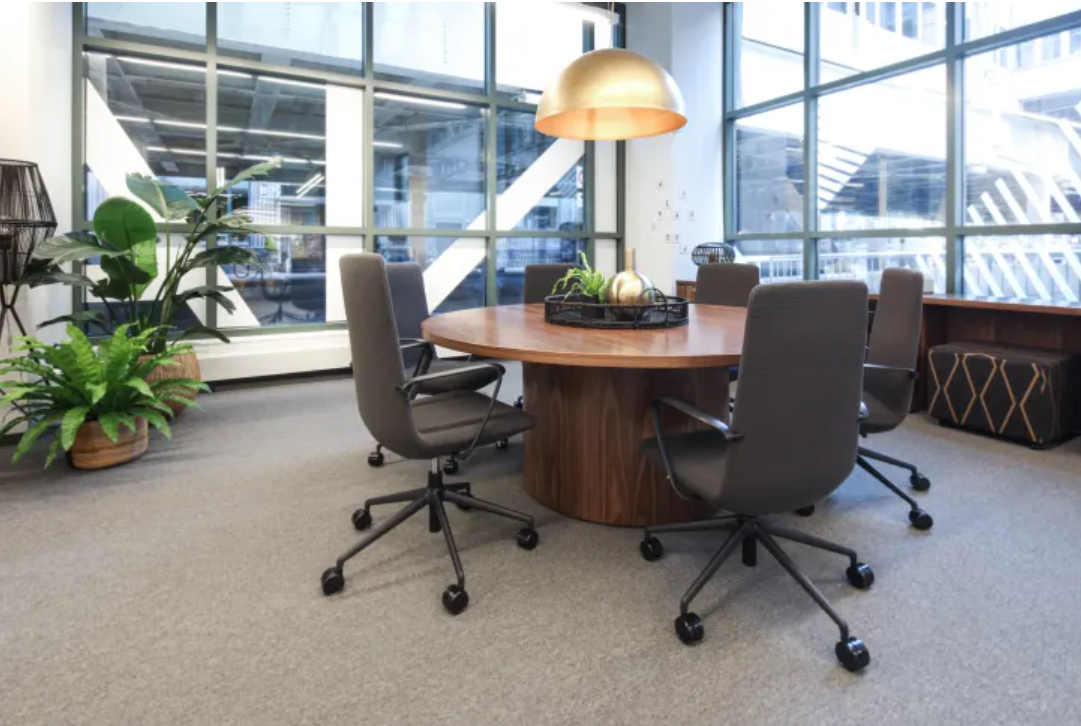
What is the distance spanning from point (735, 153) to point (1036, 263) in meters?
3.06

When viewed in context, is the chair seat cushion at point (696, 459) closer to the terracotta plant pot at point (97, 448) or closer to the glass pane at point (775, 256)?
the terracotta plant pot at point (97, 448)

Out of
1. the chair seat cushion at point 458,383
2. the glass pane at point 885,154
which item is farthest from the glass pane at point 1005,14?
the chair seat cushion at point 458,383

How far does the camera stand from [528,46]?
654 cm

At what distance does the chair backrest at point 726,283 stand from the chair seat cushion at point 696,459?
1.77 metres

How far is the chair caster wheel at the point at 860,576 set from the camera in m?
1.94

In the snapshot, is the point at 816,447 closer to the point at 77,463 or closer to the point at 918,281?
the point at 918,281

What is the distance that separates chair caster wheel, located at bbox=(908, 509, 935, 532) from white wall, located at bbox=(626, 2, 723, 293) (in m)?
4.20

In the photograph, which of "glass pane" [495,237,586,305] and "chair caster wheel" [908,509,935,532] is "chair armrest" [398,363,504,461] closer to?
"chair caster wheel" [908,509,935,532]

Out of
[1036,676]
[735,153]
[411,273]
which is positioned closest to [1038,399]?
[1036,676]

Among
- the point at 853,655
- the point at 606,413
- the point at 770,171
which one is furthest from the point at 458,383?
the point at 770,171

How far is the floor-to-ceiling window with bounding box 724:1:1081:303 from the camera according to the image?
4.27m

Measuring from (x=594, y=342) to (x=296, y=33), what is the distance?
15.9 ft

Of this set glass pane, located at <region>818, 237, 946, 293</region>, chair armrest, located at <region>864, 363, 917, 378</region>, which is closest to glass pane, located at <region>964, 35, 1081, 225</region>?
glass pane, located at <region>818, 237, 946, 293</region>

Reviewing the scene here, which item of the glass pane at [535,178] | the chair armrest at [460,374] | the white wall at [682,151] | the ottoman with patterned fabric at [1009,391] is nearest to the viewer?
the chair armrest at [460,374]
